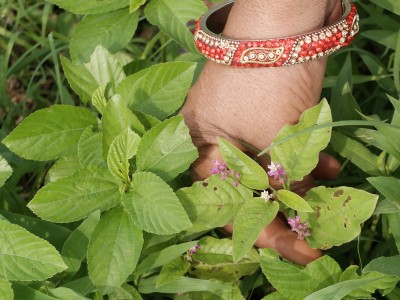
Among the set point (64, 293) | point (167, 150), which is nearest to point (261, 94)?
point (167, 150)

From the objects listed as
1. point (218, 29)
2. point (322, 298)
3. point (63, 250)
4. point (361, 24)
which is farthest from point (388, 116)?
point (63, 250)

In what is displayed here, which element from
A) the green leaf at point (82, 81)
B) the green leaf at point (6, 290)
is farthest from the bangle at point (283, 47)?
the green leaf at point (6, 290)

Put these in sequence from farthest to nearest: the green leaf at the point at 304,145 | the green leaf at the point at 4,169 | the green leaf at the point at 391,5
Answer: the green leaf at the point at 391,5
the green leaf at the point at 4,169
the green leaf at the point at 304,145

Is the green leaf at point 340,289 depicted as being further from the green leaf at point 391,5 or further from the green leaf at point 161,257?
the green leaf at point 391,5

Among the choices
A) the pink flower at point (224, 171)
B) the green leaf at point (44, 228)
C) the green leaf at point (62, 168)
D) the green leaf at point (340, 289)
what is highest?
the pink flower at point (224, 171)

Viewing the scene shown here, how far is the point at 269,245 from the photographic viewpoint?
1.28 metres

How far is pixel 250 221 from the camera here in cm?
117

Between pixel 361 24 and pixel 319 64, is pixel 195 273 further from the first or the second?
pixel 361 24

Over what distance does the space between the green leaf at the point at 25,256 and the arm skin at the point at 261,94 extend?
37 centimetres

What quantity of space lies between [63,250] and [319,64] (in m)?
0.64

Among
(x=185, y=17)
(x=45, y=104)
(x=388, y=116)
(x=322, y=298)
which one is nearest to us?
(x=322, y=298)

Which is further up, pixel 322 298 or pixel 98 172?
pixel 98 172

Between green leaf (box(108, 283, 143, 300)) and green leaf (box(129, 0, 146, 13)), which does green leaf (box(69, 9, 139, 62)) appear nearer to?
green leaf (box(129, 0, 146, 13))

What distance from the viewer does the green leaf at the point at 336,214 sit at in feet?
3.81
